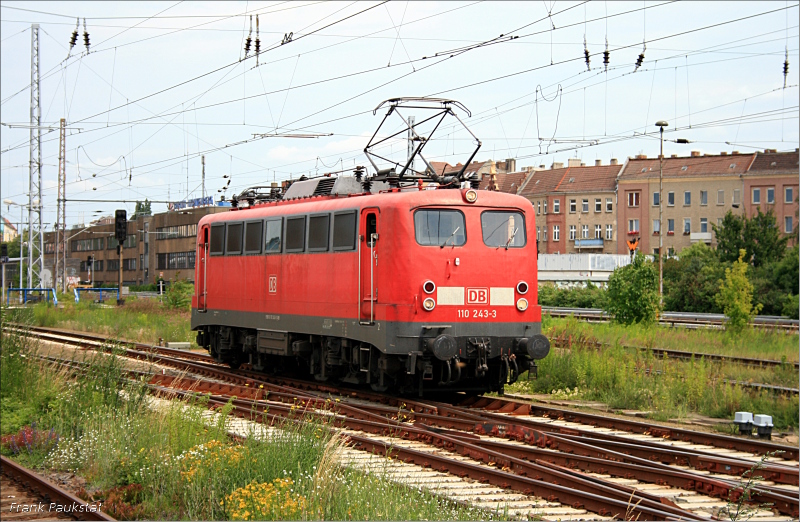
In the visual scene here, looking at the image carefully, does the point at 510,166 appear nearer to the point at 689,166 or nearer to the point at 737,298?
the point at 689,166

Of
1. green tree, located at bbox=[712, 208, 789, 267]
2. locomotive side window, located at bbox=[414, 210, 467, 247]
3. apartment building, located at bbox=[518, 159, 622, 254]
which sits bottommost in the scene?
locomotive side window, located at bbox=[414, 210, 467, 247]

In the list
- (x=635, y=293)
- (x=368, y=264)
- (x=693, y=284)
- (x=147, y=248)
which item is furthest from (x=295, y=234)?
(x=147, y=248)

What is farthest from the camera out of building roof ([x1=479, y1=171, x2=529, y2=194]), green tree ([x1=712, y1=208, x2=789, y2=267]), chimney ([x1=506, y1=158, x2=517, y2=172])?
chimney ([x1=506, y1=158, x2=517, y2=172])

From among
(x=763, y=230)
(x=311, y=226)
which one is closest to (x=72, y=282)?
(x=763, y=230)

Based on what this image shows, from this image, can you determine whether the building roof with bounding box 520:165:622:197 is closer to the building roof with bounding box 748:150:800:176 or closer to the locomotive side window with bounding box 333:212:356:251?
the building roof with bounding box 748:150:800:176

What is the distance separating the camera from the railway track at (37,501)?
8391 millimetres

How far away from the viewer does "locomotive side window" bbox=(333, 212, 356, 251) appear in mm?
15281

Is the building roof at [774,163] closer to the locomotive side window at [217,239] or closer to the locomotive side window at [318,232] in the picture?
the locomotive side window at [217,239]

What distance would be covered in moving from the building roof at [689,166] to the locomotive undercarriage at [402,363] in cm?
6114

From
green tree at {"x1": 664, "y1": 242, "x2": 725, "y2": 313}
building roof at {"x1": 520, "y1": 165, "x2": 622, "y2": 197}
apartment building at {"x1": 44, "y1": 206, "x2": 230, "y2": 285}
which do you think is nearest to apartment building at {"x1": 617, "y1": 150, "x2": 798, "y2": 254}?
building roof at {"x1": 520, "y1": 165, "x2": 622, "y2": 197}

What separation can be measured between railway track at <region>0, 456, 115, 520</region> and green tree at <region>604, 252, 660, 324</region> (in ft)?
56.6

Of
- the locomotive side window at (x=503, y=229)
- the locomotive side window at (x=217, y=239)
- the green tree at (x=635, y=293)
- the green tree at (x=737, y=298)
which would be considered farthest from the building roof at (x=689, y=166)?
the locomotive side window at (x=503, y=229)

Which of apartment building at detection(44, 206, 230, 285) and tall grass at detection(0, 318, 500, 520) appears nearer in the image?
tall grass at detection(0, 318, 500, 520)

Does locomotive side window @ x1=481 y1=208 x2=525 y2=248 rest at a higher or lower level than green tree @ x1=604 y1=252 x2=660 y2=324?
higher
